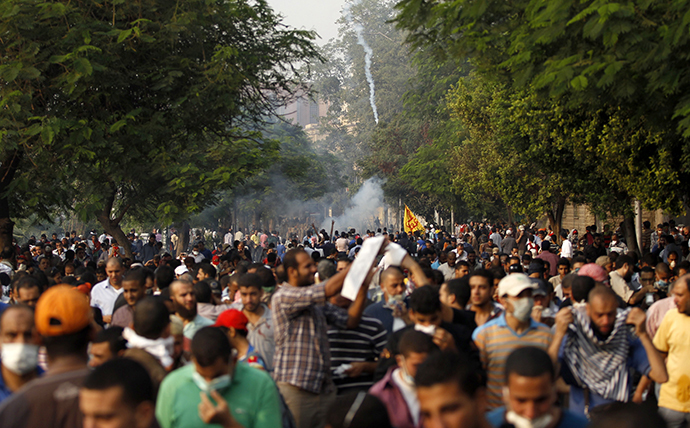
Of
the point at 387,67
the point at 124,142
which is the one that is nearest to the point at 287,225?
the point at 387,67

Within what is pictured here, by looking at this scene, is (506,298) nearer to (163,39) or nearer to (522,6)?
(522,6)

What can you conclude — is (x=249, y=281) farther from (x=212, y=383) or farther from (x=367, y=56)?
(x=367, y=56)

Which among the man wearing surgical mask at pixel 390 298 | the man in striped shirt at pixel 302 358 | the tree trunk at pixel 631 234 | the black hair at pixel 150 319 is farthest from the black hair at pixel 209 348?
the tree trunk at pixel 631 234

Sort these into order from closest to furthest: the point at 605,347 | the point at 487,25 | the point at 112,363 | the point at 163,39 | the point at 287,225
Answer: the point at 112,363, the point at 605,347, the point at 487,25, the point at 163,39, the point at 287,225

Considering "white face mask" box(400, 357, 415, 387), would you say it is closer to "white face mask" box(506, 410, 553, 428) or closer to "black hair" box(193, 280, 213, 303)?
"white face mask" box(506, 410, 553, 428)

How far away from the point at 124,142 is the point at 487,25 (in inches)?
283

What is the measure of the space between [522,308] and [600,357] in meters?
0.84

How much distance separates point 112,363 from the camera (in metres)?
2.89

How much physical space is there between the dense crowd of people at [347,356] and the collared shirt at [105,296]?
1030mm

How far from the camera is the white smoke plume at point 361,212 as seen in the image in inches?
3027

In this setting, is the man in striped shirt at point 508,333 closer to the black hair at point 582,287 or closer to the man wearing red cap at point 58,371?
the black hair at point 582,287

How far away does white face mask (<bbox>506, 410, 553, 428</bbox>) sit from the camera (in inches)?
121

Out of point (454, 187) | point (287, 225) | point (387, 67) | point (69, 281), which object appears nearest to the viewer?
point (69, 281)

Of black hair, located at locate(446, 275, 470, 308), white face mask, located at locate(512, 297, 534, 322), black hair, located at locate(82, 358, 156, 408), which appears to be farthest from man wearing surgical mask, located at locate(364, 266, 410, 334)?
black hair, located at locate(82, 358, 156, 408)
